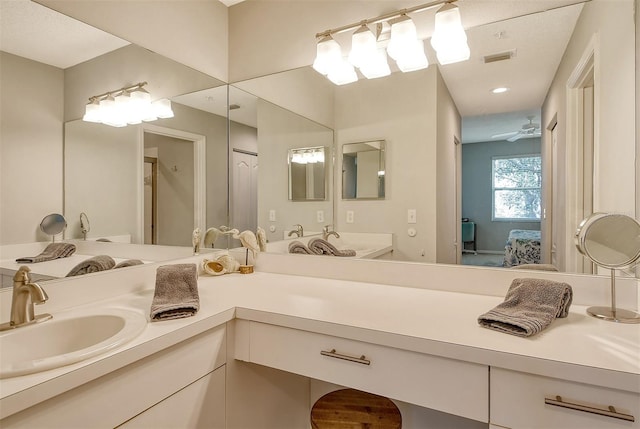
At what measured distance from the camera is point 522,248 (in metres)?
1.40

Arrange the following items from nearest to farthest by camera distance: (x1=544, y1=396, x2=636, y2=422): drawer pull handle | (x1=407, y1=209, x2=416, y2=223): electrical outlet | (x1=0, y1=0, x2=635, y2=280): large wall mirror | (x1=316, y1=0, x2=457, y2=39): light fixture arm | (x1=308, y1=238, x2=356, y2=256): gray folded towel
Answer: (x1=544, y1=396, x2=636, y2=422): drawer pull handle < (x1=0, y1=0, x2=635, y2=280): large wall mirror < (x1=316, y1=0, x2=457, y2=39): light fixture arm < (x1=407, y1=209, x2=416, y2=223): electrical outlet < (x1=308, y1=238, x2=356, y2=256): gray folded towel

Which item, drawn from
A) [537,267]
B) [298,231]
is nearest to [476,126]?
[537,267]

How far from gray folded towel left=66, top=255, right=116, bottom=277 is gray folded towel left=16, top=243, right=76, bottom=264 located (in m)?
0.06

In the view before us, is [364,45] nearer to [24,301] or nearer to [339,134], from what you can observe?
[339,134]

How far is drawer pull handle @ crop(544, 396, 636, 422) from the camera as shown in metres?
0.76

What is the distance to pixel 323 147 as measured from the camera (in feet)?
6.10

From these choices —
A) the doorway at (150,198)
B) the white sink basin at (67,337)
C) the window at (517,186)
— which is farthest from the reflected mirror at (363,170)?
the white sink basin at (67,337)

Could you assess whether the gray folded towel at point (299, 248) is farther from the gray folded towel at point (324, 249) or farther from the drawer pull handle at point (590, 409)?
the drawer pull handle at point (590, 409)

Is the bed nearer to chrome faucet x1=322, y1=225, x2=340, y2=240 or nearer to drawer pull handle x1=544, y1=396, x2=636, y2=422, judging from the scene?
drawer pull handle x1=544, y1=396, x2=636, y2=422

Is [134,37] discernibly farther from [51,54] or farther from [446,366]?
[446,366]

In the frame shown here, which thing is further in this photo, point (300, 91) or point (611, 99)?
point (300, 91)

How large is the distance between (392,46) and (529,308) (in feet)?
3.98

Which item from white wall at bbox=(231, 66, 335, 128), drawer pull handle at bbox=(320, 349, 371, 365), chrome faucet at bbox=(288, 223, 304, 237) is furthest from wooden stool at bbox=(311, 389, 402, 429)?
white wall at bbox=(231, 66, 335, 128)

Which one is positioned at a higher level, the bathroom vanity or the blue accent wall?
the blue accent wall
